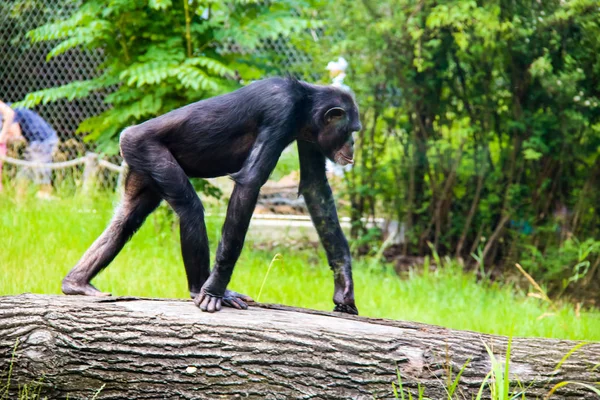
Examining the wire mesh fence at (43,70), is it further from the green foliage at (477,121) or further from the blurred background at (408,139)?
the green foliage at (477,121)

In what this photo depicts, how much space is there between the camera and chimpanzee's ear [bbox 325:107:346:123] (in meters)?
4.49

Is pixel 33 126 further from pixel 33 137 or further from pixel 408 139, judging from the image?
pixel 408 139

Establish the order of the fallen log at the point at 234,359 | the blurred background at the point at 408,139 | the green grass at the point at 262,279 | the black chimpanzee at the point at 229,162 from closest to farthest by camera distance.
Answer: the fallen log at the point at 234,359, the black chimpanzee at the point at 229,162, the green grass at the point at 262,279, the blurred background at the point at 408,139

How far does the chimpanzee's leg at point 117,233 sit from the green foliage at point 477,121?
3.68 m

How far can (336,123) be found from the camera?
14.8 ft

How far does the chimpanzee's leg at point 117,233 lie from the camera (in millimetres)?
4535

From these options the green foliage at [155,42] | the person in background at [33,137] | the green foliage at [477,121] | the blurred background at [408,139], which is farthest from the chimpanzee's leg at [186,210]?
the person in background at [33,137]

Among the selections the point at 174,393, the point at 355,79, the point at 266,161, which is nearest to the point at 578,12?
the point at 355,79

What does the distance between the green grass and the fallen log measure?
1.94 m

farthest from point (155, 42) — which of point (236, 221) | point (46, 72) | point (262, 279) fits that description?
point (46, 72)

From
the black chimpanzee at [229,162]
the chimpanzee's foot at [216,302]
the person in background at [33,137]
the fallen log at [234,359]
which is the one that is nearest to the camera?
the fallen log at [234,359]

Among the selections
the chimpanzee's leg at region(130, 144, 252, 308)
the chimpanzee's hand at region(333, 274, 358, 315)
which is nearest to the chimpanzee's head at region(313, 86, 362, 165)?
the chimpanzee's hand at region(333, 274, 358, 315)

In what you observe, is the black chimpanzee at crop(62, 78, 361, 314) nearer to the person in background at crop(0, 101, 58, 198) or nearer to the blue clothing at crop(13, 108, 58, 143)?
the person in background at crop(0, 101, 58, 198)

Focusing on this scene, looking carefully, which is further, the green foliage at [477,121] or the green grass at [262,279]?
the green foliage at [477,121]
